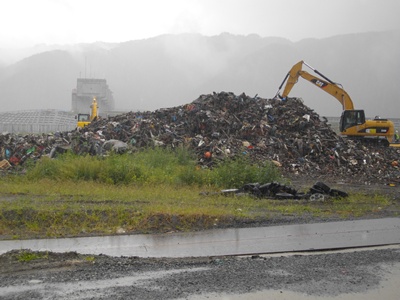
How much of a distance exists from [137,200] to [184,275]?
5.38 m

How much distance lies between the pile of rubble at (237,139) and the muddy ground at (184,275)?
11993 millimetres

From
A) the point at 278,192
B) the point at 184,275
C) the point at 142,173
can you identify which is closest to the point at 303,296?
the point at 184,275

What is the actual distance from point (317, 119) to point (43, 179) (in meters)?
15.3

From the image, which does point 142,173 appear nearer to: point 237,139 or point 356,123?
point 237,139

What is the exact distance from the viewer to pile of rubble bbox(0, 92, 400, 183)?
62.1 feet

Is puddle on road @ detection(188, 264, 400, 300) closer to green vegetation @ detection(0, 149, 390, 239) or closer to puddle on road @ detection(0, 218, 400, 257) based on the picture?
puddle on road @ detection(0, 218, 400, 257)

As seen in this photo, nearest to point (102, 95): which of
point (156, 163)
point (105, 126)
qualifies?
point (105, 126)

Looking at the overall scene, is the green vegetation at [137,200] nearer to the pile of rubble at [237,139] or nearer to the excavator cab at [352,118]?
the pile of rubble at [237,139]

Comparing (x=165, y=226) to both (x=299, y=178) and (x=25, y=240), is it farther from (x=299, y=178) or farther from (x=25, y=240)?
(x=299, y=178)


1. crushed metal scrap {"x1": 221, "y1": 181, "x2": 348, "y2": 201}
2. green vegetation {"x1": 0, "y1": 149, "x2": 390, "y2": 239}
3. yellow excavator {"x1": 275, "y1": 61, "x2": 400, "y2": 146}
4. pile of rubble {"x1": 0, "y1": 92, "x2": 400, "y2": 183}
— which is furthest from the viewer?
yellow excavator {"x1": 275, "y1": 61, "x2": 400, "y2": 146}

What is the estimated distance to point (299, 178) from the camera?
17.5 meters

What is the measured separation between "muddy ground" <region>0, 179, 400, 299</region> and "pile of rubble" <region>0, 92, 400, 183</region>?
1199cm

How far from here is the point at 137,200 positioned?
1048 cm

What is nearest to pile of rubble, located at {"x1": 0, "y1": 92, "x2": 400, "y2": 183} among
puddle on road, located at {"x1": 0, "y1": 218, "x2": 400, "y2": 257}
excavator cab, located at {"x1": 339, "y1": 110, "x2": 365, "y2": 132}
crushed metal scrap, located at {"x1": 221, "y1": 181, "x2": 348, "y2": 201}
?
excavator cab, located at {"x1": 339, "y1": 110, "x2": 365, "y2": 132}
